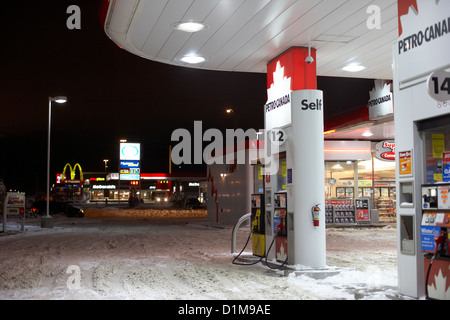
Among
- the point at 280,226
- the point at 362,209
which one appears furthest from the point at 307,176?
the point at 362,209

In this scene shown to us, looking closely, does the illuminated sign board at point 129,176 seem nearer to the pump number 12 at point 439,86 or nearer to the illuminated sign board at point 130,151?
the illuminated sign board at point 130,151

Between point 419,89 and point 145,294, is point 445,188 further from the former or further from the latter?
point 145,294

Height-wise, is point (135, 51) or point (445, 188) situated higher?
point (135, 51)

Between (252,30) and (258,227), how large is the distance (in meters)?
4.25

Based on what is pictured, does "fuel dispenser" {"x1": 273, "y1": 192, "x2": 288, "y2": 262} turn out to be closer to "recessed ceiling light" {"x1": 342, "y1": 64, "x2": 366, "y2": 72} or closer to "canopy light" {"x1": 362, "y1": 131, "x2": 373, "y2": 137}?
"recessed ceiling light" {"x1": 342, "y1": 64, "x2": 366, "y2": 72}

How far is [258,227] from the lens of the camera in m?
11.0

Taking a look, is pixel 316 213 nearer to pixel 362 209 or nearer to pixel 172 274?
pixel 172 274

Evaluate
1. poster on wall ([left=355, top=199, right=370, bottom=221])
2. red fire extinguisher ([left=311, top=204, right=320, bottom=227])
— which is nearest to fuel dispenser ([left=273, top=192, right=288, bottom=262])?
red fire extinguisher ([left=311, top=204, right=320, bottom=227])

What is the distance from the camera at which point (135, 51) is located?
1039 centimetres

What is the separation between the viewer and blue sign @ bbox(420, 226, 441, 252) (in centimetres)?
584

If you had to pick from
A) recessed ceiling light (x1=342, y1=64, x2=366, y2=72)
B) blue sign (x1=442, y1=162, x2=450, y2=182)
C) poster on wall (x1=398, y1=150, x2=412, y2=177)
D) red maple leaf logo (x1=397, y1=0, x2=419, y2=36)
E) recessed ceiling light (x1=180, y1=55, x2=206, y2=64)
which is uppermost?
recessed ceiling light (x1=180, y1=55, x2=206, y2=64)

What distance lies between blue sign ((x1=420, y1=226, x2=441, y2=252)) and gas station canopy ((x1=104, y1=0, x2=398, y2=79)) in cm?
376
